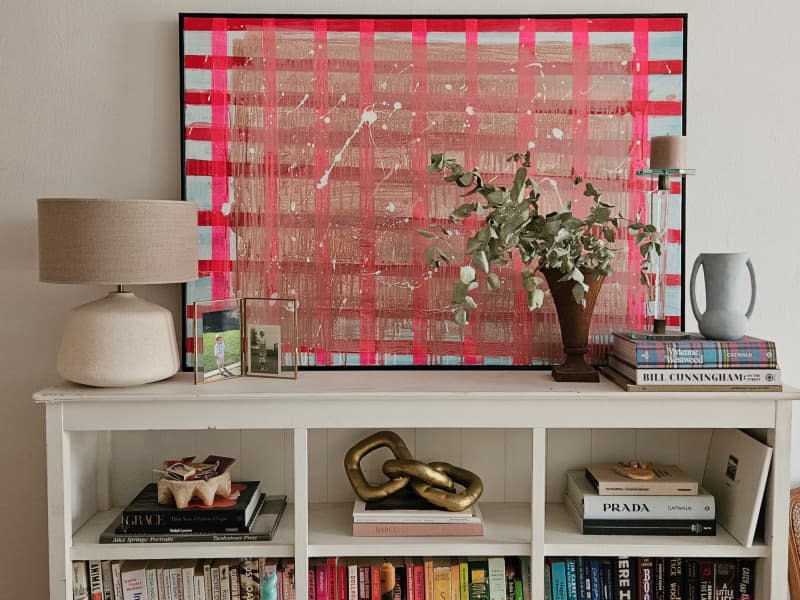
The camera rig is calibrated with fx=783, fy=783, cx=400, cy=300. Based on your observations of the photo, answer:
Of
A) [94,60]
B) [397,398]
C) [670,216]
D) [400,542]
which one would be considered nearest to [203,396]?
[397,398]

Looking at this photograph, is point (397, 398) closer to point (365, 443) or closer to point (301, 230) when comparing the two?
point (365, 443)

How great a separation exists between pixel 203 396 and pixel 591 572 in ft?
3.40

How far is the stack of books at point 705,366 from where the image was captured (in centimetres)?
179

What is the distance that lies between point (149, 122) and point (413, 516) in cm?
123

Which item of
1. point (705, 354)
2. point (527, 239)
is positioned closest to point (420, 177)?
point (527, 239)

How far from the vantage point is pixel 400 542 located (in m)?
1.87

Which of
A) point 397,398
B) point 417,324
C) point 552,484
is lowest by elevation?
point 552,484

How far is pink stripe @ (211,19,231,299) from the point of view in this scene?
6.73ft

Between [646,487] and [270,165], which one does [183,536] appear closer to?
[270,165]

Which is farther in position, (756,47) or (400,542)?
(756,47)

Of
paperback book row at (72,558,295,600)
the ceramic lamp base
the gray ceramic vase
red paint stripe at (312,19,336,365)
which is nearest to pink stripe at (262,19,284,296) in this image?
red paint stripe at (312,19,336,365)

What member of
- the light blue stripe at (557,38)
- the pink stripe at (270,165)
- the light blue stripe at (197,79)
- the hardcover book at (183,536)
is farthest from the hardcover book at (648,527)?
the light blue stripe at (197,79)

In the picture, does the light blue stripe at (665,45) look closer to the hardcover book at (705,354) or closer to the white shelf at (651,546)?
the hardcover book at (705,354)

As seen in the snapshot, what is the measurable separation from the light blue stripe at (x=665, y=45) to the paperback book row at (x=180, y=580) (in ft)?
5.28
